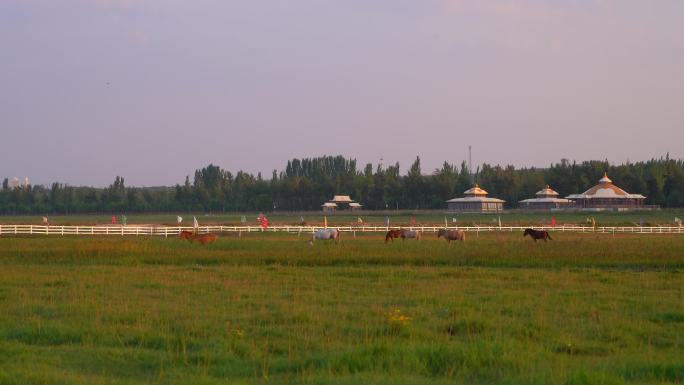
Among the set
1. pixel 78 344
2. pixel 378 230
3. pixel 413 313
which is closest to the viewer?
pixel 78 344

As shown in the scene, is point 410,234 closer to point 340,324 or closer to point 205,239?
point 205,239

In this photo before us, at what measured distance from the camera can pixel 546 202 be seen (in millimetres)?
129500

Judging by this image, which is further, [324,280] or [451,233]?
[451,233]

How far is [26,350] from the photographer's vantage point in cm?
1395

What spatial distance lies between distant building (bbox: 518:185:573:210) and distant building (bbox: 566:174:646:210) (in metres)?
3.82

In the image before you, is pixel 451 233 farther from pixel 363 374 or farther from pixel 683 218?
pixel 683 218

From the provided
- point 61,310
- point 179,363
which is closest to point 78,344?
point 179,363

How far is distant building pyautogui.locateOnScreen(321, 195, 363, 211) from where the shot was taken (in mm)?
142375

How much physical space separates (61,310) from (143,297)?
2716mm

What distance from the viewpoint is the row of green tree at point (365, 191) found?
141 meters

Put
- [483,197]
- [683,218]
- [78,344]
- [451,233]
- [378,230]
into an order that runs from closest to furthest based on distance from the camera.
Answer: [78,344] → [451,233] → [378,230] → [683,218] → [483,197]

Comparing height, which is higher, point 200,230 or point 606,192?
point 606,192

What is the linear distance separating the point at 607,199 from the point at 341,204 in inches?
1769

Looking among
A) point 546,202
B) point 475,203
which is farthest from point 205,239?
point 546,202
